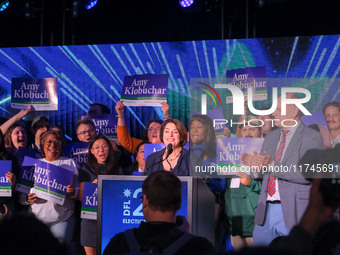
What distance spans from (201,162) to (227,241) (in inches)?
69.7

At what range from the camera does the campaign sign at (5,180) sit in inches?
225

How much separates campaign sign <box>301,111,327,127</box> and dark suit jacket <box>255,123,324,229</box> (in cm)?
5

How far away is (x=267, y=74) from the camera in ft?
20.5

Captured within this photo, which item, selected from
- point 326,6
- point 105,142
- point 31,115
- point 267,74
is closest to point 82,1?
point 31,115

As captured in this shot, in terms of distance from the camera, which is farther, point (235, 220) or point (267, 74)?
point (267, 74)

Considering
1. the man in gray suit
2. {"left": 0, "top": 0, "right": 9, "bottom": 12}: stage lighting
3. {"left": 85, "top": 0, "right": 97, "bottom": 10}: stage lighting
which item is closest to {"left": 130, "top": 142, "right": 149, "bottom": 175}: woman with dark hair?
the man in gray suit

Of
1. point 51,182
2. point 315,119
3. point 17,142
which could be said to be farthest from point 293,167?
point 17,142

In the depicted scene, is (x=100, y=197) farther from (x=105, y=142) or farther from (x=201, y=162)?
(x=105, y=142)

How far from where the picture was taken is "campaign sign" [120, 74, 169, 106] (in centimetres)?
632

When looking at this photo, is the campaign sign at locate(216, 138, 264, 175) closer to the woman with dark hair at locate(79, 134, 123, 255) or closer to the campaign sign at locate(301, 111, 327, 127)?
the campaign sign at locate(301, 111, 327, 127)

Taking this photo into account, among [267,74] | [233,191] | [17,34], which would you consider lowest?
[233,191]

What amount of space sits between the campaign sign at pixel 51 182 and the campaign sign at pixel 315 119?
239 centimetres

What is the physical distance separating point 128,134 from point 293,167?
233 centimetres

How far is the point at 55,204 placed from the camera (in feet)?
18.4
